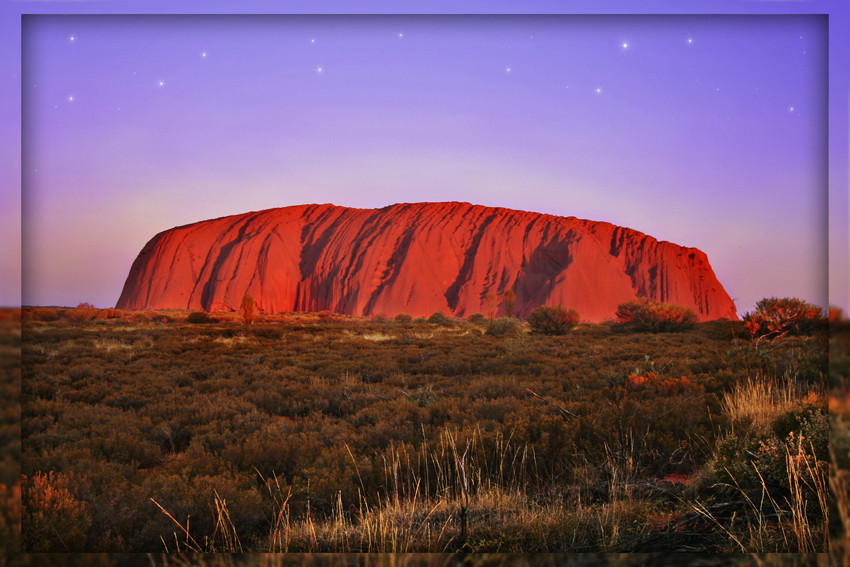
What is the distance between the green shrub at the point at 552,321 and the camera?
20.4 m

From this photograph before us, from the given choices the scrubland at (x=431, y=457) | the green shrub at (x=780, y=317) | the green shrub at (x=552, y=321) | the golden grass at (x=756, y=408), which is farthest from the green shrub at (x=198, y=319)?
the green shrub at (x=780, y=317)

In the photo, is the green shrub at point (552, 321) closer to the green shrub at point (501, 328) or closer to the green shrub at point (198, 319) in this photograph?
the green shrub at point (501, 328)

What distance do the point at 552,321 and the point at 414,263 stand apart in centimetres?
2124

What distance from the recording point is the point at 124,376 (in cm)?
877

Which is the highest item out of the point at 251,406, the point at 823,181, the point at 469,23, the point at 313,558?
the point at 469,23

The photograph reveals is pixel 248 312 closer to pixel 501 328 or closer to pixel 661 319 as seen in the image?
pixel 501 328

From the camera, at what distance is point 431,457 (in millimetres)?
4414

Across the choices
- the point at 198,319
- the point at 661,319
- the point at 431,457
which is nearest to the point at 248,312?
the point at 198,319

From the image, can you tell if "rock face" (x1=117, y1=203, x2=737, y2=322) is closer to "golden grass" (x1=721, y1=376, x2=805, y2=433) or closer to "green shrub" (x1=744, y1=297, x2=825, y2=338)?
"green shrub" (x1=744, y1=297, x2=825, y2=338)

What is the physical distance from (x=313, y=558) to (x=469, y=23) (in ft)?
12.6

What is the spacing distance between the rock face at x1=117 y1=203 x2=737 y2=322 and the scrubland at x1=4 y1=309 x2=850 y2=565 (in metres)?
22.7

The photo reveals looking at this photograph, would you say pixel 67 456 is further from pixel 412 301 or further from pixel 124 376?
pixel 412 301

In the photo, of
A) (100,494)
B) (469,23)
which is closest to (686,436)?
(469,23)

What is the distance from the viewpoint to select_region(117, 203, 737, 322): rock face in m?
33.8
